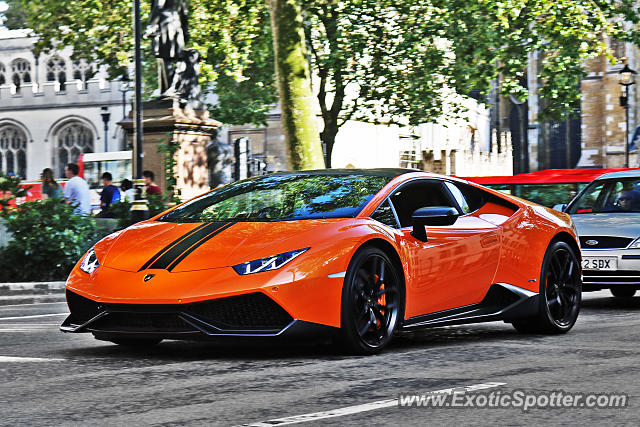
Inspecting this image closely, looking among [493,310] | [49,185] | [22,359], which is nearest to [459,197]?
[493,310]

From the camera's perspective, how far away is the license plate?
Answer: 11734mm

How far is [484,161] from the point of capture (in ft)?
223

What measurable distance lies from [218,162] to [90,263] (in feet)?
53.9

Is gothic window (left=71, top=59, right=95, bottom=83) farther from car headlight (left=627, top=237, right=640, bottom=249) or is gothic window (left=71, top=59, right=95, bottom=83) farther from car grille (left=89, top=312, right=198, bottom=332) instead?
car grille (left=89, top=312, right=198, bottom=332)

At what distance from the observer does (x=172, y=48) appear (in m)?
23.8

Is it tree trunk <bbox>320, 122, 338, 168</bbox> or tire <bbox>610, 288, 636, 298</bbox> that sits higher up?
tree trunk <bbox>320, 122, 338, 168</bbox>

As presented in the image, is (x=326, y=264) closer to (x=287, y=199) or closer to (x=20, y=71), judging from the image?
(x=287, y=199)

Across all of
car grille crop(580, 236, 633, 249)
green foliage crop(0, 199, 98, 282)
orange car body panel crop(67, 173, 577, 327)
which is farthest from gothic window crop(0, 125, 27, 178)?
orange car body panel crop(67, 173, 577, 327)

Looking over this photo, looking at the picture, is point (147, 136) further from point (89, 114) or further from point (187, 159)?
point (89, 114)

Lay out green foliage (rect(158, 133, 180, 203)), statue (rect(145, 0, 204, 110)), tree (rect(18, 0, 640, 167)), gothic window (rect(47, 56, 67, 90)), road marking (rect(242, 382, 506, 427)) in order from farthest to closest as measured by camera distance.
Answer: gothic window (rect(47, 56, 67, 90)) → tree (rect(18, 0, 640, 167)) → statue (rect(145, 0, 204, 110)) → green foliage (rect(158, 133, 180, 203)) → road marking (rect(242, 382, 506, 427))

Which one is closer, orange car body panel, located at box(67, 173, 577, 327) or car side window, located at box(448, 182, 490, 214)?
orange car body panel, located at box(67, 173, 577, 327)

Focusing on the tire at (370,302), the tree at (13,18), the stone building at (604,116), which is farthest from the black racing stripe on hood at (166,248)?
the tree at (13,18)

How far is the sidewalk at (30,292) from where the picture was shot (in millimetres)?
14422

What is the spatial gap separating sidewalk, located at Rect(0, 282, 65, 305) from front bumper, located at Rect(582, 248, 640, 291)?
6.80 metres
